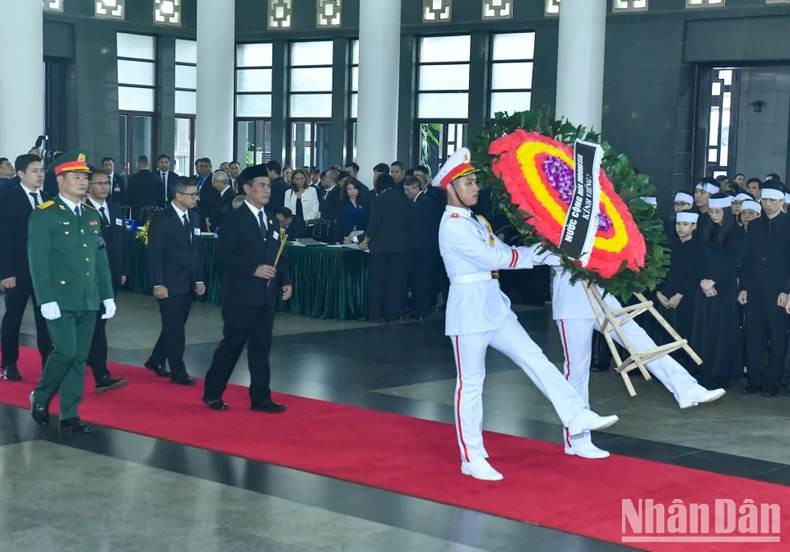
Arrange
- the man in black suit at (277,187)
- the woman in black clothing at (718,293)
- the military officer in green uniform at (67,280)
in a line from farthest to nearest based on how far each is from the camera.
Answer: the man in black suit at (277,187), the woman in black clothing at (718,293), the military officer in green uniform at (67,280)

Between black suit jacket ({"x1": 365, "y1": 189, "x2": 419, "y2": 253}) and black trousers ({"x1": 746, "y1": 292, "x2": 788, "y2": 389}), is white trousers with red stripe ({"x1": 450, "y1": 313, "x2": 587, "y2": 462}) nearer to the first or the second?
black trousers ({"x1": 746, "y1": 292, "x2": 788, "y2": 389})

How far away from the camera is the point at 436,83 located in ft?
72.0

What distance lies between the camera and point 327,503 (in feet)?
19.2

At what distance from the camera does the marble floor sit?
17.3ft

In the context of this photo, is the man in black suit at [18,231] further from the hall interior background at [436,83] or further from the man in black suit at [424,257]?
the hall interior background at [436,83]

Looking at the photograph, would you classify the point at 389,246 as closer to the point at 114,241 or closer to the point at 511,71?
the point at 114,241

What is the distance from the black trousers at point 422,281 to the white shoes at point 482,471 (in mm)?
7080

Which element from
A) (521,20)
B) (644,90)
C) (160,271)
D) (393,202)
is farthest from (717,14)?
(160,271)

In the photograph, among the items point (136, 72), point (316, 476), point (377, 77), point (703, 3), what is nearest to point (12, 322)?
point (316, 476)

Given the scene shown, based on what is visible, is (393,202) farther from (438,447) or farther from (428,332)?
(438,447)

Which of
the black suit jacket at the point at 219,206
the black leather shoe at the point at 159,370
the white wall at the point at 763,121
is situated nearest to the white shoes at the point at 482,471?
the black leather shoe at the point at 159,370

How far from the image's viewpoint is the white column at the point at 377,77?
747 inches

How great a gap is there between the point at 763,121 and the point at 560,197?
16.9 metres

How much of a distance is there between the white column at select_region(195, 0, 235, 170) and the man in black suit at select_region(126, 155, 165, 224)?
326 cm
